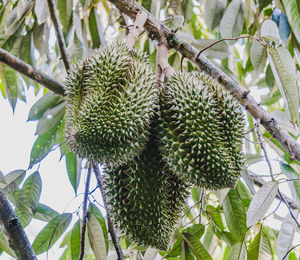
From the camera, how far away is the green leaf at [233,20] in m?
1.77

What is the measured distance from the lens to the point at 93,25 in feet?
6.64

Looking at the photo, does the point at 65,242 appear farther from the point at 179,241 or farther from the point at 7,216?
the point at 7,216

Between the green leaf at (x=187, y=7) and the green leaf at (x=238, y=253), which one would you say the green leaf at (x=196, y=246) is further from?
the green leaf at (x=187, y=7)

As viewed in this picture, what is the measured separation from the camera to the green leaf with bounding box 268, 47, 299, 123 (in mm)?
1229

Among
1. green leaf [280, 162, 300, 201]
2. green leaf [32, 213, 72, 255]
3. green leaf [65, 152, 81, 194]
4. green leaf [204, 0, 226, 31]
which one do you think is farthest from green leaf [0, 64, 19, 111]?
green leaf [280, 162, 300, 201]

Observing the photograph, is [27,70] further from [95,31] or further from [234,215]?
[234,215]

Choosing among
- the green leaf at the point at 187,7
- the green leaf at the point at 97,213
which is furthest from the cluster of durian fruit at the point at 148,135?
the green leaf at the point at 187,7

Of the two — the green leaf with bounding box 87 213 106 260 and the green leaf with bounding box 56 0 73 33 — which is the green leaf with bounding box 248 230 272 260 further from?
the green leaf with bounding box 56 0 73 33

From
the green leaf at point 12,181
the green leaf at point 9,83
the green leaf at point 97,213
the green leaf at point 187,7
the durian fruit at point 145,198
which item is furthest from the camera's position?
the green leaf at point 187,7

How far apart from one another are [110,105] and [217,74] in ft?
1.52

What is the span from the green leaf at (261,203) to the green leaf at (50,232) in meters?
0.75

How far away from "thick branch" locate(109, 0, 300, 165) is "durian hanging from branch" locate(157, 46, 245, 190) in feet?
0.33

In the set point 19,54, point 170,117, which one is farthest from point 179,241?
point 19,54

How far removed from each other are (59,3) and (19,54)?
46 centimetres
